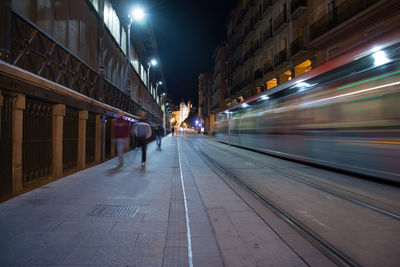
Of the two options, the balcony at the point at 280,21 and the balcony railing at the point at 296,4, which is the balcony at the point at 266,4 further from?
the balcony railing at the point at 296,4

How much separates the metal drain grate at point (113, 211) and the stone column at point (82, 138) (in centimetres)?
436

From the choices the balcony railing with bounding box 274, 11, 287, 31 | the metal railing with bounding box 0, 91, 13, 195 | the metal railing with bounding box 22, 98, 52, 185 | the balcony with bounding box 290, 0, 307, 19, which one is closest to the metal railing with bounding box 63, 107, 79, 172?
the metal railing with bounding box 22, 98, 52, 185

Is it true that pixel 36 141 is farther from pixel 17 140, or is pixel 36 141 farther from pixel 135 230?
pixel 135 230

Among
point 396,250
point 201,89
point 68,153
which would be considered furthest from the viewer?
point 201,89

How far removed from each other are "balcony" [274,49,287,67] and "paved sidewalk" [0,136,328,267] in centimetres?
2027

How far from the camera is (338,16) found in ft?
51.5

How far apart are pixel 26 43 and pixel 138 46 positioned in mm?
16414

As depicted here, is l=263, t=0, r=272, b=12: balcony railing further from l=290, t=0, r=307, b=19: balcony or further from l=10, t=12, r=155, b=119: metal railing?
l=10, t=12, r=155, b=119: metal railing

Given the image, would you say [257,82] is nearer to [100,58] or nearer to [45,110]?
[100,58]

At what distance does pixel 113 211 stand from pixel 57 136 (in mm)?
3476

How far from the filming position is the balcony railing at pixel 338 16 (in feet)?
45.7

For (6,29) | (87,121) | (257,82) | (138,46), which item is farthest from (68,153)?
(257,82)

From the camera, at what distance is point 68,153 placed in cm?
738

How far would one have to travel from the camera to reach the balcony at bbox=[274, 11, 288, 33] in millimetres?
22309
